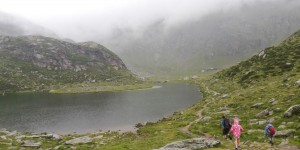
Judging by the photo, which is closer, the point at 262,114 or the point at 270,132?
the point at 270,132

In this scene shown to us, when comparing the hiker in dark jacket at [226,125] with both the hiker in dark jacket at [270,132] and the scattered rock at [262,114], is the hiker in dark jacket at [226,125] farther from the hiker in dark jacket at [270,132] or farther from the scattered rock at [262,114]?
the scattered rock at [262,114]

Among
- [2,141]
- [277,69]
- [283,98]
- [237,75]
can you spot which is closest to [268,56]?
[237,75]

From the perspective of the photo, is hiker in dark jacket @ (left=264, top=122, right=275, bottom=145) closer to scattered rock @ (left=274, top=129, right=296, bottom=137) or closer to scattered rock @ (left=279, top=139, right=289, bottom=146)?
scattered rock @ (left=279, top=139, right=289, bottom=146)

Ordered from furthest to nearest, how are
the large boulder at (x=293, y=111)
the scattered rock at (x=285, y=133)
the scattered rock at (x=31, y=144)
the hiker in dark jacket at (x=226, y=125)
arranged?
the scattered rock at (x=31, y=144) → the large boulder at (x=293, y=111) → the hiker in dark jacket at (x=226, y=125) → the scattered rock at (x=285, y=133)

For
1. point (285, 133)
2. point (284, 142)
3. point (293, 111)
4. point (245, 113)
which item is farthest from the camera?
point (245, 113)

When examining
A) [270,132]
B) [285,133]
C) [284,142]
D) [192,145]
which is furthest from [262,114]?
[192,145]

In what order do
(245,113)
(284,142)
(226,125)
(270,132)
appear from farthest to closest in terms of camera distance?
(245,113) < (226,125) < (270,132) < (284,142)

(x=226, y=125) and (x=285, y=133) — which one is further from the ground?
(x=226, y=125)

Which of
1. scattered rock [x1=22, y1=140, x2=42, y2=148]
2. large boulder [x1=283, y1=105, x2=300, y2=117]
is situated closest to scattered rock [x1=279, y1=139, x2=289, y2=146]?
large boulder [x1=283, y1=105, x2=300, y2=117]

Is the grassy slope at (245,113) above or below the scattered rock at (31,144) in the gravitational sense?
above

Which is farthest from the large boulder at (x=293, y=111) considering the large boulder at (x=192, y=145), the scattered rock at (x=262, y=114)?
the large boulder at (x=192, y=145)

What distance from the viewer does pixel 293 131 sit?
39.2 m

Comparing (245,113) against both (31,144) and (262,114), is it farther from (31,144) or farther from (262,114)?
(31,144)

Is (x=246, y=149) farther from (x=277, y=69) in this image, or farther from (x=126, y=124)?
(x=277, y=69)
